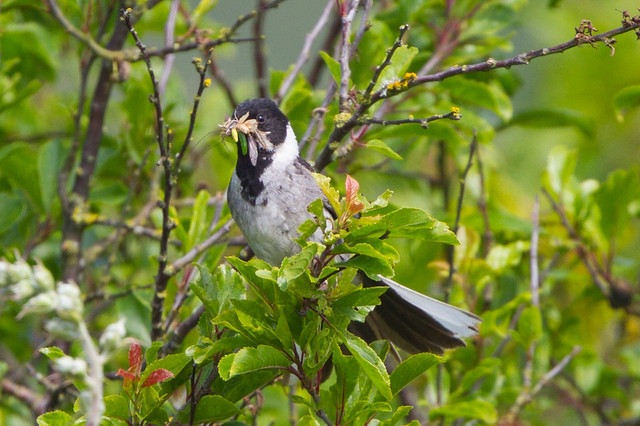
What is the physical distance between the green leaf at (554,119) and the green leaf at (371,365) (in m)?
2.57

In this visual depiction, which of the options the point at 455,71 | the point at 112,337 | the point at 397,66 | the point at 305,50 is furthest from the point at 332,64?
the point at 112,337

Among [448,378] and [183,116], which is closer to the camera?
[448,378]

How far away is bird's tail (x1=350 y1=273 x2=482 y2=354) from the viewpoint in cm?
281

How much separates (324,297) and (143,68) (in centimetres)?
230

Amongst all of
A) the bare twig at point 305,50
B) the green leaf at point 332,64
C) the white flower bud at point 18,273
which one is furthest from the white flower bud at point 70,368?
the bare twig at point 305,50

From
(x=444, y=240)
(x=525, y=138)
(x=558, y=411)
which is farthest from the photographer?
(x=525, y=138)

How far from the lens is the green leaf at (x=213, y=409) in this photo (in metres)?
2.16

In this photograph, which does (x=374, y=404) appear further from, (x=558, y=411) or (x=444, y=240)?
(x=558, y=411)

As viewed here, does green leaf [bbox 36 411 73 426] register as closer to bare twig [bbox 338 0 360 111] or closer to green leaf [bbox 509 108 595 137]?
bare twig [bbox 338 0 360 111]

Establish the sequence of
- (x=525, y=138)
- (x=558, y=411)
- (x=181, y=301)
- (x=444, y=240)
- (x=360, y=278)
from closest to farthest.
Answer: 1. (x=444, y=240)
2. (x=181, y=301)
3. (x=360, y=278)
4. (x=558, y=411)
5. (x=525, y=138)

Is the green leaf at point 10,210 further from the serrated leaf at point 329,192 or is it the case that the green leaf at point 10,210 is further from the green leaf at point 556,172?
the green leaf at point 556,172

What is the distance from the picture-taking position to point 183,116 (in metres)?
3.96

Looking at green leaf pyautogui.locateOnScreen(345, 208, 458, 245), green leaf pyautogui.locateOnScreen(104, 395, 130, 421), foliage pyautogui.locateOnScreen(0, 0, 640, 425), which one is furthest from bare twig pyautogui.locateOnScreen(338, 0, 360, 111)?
green leaf pyautogui.locateOnScreen(104, 395, 130, 421)

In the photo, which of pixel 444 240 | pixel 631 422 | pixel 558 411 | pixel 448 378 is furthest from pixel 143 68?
pixel 558 411
